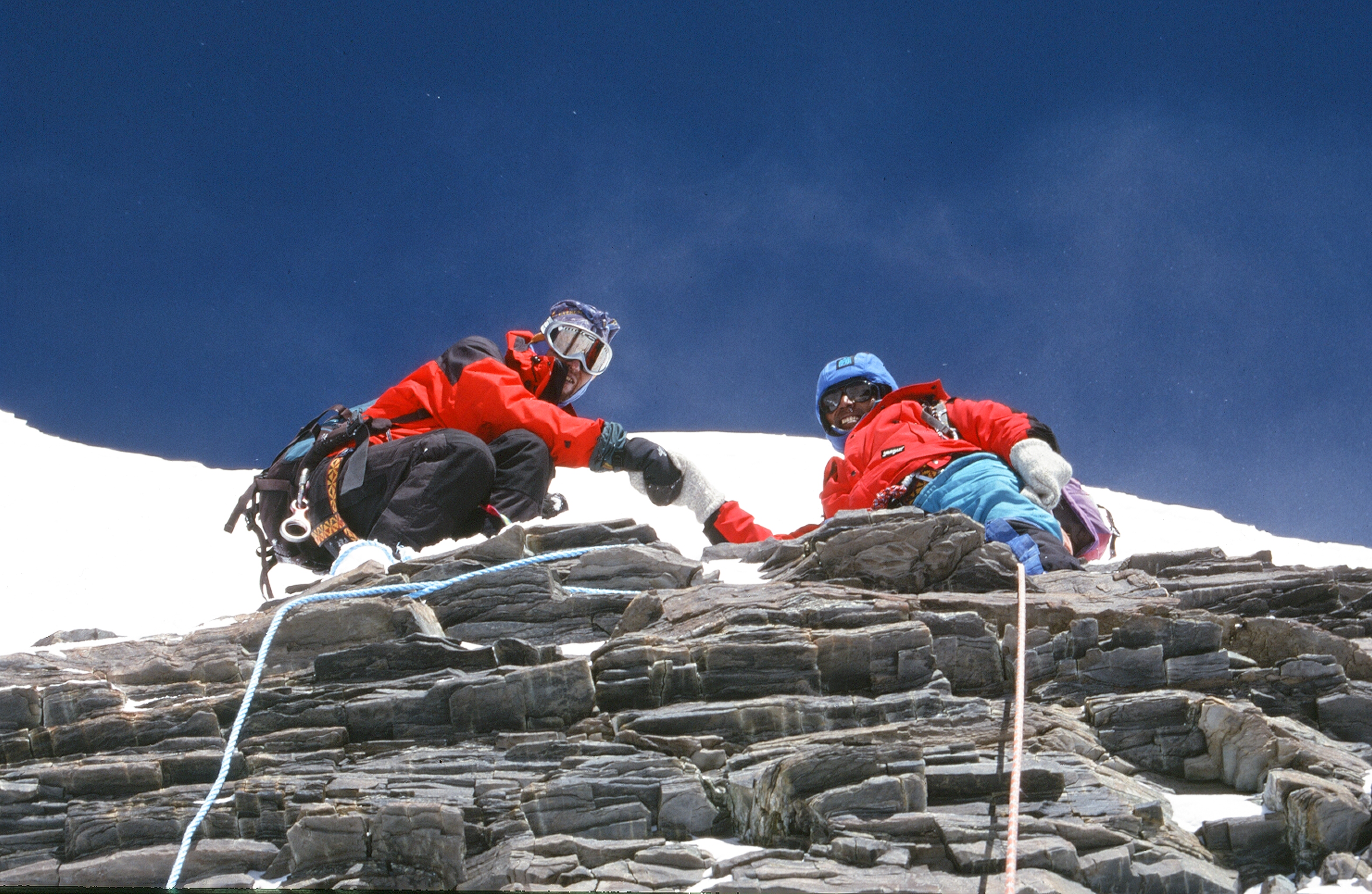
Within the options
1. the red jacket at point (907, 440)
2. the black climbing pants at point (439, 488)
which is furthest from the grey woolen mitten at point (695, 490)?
the black climbing pants at point (439, 488)

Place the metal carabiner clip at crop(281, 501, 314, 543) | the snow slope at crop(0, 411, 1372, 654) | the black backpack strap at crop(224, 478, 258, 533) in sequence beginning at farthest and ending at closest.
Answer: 1. the snow slope at crop(0, 411, 1372, 654)
2. the black backpack strap at crop(224, 478, 258, 533)
3. the metal carabiner clip at crop(281, 501, 314, 543)

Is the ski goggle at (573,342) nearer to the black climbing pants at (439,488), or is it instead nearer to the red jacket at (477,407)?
the red jacket at (477,407)

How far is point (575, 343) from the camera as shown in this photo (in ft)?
37.6

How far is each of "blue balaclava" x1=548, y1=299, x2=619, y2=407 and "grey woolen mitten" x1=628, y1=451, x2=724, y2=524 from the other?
1.39m

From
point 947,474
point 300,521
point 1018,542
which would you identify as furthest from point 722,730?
point 300,521

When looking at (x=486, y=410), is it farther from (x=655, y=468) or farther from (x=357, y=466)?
(x=655, y=468)

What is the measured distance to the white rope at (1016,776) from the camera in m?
4.12

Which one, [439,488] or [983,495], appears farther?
[439,488]

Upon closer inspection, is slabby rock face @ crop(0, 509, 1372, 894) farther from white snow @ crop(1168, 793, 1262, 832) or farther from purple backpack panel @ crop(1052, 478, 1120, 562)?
purple backpack panel @ crop(1052, 478, 1120, 562)

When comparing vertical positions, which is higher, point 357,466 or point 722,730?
point 357,466

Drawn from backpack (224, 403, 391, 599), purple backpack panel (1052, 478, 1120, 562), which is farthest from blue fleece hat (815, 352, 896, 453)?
backpack (224, 403, 391, 599)

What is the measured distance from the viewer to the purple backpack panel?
32.0ft

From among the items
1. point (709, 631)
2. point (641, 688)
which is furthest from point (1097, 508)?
point (641, 688)

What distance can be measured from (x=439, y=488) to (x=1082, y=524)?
629cm
